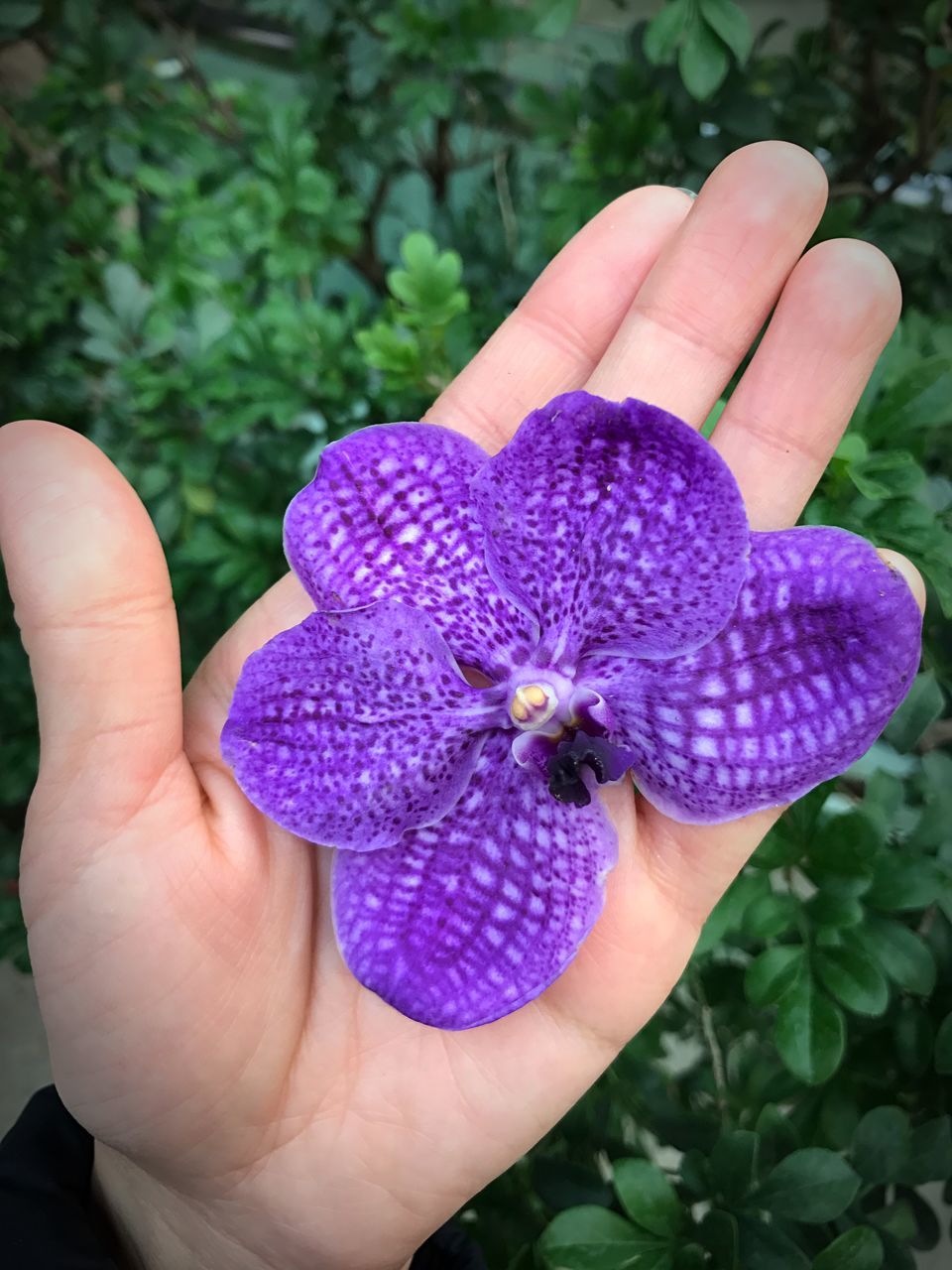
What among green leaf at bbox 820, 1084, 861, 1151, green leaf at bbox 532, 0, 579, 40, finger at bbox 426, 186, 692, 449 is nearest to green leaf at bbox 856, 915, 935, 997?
green leaf at bbox 820, 1084, 861, 1151

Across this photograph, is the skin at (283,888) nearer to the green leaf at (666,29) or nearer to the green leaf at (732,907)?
the green leaf at (732,907)

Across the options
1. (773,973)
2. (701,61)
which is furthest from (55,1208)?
(701,61)

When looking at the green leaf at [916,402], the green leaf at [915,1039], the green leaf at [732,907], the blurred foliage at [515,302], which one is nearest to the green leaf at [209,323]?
the blurred foliage at [515,302]

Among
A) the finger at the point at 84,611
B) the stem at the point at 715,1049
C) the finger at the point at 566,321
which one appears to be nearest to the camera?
the finger at the point at 84,611

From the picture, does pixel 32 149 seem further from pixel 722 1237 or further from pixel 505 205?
pixel 722 1237

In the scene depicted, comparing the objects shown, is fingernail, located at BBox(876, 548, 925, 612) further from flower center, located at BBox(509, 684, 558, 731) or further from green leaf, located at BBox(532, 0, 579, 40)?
green leaf, located at BBox(532, 0, 579, 40)

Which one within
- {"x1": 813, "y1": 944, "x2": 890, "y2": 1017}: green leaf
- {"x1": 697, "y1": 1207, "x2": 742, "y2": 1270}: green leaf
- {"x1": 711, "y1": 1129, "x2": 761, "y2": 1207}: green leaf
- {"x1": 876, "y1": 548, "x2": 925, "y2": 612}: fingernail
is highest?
{"x1": 876, "y1": 548, "x2": 925, "y2": 612}: fingernail
